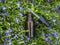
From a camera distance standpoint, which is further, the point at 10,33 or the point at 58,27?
the point at 58,27

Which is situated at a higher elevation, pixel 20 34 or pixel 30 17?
pixel 30 17

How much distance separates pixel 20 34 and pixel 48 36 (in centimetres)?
21

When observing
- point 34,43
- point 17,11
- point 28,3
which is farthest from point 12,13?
point 34,43

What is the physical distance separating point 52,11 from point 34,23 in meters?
0.17

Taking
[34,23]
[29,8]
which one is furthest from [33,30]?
[29,8]

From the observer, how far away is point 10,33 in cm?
136

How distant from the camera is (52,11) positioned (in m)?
1.48

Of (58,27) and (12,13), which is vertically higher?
(12,13)

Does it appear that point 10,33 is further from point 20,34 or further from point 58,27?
point 58,27

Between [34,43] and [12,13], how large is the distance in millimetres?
271

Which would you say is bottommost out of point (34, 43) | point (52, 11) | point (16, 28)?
point (34, 43)

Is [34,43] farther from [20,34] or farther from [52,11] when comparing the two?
[52,11]

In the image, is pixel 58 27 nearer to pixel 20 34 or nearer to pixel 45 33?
pixel 45 33

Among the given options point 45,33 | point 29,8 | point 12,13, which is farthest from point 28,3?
point 45,33
